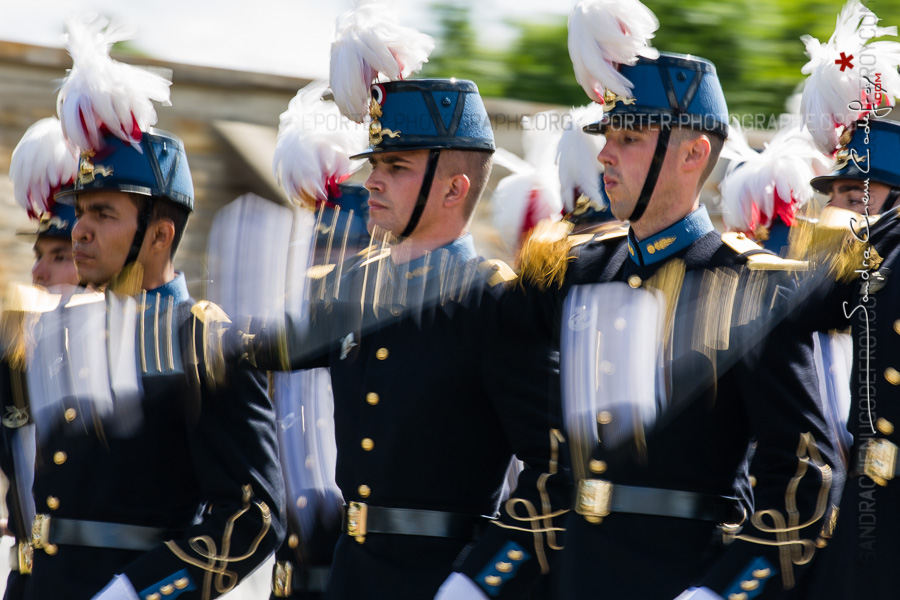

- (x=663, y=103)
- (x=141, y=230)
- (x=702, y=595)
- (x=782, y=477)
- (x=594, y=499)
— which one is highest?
(x=663, y=103)

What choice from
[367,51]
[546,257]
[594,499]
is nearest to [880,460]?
[594,499]

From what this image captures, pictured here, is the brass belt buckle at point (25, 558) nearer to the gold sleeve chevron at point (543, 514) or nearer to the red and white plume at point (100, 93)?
the red and white plume at point (100, 93)

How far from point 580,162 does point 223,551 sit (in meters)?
1.74

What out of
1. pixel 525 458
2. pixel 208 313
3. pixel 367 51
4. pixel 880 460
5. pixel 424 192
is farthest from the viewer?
pixel 208 313

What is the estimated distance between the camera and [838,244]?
9.43 ft

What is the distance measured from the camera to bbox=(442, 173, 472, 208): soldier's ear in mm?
3490

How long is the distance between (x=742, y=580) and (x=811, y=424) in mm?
366

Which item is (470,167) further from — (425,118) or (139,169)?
(139,169)

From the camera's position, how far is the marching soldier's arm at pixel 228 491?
140 inches

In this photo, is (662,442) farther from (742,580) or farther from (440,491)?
(440,491)

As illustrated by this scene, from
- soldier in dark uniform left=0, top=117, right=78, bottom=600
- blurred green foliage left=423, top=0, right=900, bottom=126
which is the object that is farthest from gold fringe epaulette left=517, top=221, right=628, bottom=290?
blurred green foliage left=423, top=0, right=900, bottom=126

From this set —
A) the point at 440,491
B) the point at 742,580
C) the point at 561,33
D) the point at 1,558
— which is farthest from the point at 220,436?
the point at 561,33

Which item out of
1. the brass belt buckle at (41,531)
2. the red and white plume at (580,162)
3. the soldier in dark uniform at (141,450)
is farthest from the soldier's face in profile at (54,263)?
the red and white plume at (580,162)

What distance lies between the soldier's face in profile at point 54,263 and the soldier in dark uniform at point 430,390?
5.07 ft
